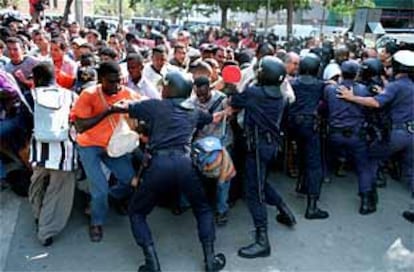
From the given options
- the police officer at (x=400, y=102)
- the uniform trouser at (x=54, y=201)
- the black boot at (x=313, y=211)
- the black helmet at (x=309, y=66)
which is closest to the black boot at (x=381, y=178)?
the police officer at (x=400, y=102)

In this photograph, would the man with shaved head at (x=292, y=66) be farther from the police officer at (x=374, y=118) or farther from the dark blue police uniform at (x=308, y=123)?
the police officer at (x=374, y=118)

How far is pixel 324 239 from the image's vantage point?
4906mm

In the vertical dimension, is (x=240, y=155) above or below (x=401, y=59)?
below

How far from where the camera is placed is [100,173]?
4617 millimetres

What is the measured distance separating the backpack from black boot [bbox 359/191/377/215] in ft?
10.4

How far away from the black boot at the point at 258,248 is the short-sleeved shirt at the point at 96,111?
1512 mm

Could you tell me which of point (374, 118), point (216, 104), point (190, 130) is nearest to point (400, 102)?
point (374, 118)

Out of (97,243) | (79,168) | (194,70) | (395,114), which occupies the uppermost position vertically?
(194,70)

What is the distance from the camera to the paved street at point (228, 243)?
4.36 metres

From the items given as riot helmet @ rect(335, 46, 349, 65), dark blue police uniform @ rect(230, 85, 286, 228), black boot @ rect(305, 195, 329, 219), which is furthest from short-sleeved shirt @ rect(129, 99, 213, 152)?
riot helmet @ rect(335, 46, 349, 65)

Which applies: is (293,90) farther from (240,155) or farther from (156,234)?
(156,234)

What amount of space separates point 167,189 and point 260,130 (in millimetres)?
1055

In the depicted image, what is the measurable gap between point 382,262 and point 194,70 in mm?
2469

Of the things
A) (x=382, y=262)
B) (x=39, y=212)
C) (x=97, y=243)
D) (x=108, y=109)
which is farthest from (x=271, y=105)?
(x=39, y=212)
